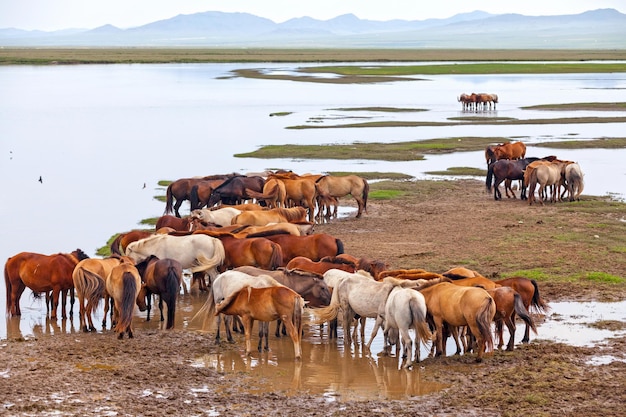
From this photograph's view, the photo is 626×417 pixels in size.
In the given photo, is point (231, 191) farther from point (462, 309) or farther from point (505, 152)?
point (462, 309)

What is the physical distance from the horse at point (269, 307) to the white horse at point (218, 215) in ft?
18.0

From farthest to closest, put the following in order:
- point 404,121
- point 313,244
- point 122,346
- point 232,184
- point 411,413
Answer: point 404,121
point 232,184
point 313,244
point 122,346
point 411,413

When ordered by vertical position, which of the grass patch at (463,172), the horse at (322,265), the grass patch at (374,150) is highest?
the horse at (322,265)

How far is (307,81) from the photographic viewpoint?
75.6 m

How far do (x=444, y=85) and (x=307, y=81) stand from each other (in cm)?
1090

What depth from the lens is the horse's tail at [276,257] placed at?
43.6 ft

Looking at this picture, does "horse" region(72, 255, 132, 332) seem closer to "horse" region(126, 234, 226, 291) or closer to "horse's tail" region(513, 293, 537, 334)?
"horse" region(126, 234, 226, 291)

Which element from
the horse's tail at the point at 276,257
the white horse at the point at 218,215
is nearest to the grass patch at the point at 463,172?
the white horse at the point at 218,215

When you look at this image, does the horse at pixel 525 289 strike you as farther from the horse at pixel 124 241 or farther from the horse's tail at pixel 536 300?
the horse at pixel 124 241

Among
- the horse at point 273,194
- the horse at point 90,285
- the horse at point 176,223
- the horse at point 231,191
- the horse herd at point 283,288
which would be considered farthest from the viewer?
the horse at point 231,191

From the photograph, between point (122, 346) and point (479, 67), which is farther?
point (479, 67)

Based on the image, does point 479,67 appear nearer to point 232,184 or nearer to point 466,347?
point 232,184

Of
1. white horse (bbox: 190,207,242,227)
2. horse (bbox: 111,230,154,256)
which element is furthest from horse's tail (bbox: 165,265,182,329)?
white horse (bbox: 190,207,242,227)

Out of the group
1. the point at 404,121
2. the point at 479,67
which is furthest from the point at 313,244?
the point at 479,67
